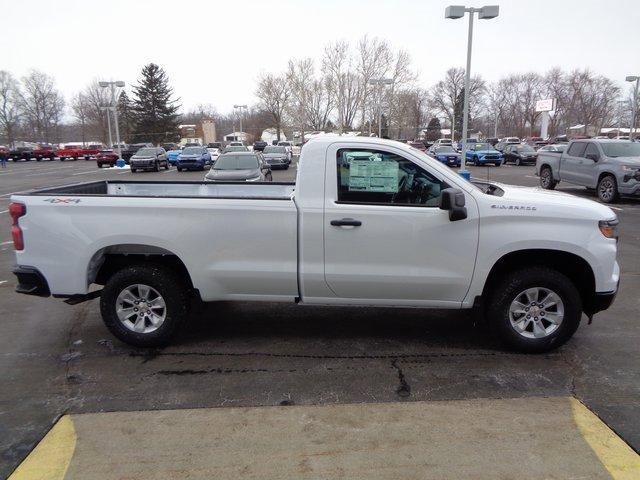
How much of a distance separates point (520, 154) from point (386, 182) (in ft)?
115

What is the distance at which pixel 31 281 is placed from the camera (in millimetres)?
4590

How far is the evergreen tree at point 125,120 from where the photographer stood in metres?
77.6

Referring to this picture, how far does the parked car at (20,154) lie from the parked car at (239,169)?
44.7 meters

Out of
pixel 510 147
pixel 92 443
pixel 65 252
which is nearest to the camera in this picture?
pixel 92 443

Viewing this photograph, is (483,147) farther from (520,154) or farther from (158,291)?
(158,291)

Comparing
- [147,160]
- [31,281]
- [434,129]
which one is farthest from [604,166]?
[434,129]

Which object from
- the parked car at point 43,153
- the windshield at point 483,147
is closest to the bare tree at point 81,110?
the parked car at point 43,153

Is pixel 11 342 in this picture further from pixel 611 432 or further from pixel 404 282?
pixel 611 432

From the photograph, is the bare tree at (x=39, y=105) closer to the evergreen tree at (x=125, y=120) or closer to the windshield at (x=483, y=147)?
the evergreen tree at (x=125, y=120)

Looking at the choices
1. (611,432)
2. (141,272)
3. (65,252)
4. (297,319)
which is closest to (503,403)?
(611,432)

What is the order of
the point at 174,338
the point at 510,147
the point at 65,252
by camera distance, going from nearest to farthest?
the point at 65,252 → the point at 174,338 → the point at 510,147

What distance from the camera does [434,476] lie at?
2873 mm

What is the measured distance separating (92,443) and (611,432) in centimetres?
345

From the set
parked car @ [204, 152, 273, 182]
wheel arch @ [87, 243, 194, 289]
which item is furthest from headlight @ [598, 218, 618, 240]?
parked car @ [204, 152, 273, 182]
